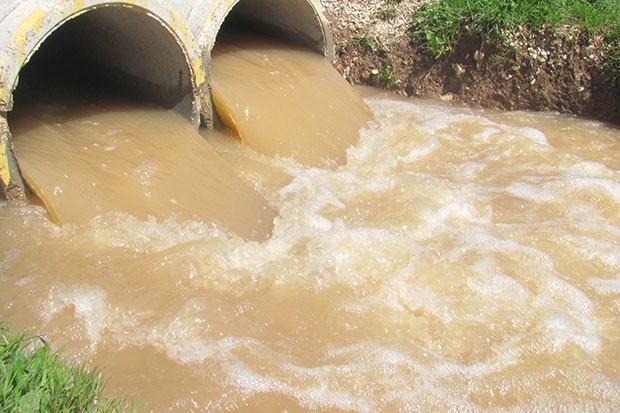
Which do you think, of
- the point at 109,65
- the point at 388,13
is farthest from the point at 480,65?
the point at 109,65

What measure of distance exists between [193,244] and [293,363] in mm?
1018

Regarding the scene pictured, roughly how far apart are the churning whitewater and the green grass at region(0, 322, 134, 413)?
0.22m

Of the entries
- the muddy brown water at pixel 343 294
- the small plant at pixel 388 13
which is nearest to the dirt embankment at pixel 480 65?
the small plant at pixel 388 13

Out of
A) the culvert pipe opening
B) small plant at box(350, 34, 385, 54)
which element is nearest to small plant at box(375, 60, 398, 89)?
small plant at box(350, 34, 385, 54)

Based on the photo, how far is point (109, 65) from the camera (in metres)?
5.10

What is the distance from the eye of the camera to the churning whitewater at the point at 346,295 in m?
2.89

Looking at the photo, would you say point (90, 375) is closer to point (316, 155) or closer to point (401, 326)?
point (401, 326)

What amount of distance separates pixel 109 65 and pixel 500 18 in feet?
11.2

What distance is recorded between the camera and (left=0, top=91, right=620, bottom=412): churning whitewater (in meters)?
2.89

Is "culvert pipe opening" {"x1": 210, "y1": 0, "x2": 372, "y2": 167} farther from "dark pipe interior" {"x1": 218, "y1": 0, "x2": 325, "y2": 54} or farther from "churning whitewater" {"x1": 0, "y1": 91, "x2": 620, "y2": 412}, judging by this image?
"churning whitewater" {"x1": 0, "y1": 91, "x2": 620, "y2": 412}

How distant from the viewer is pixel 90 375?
8.42ft

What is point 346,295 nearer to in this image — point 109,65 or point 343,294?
point 343,294

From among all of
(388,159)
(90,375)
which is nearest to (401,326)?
(90,375)

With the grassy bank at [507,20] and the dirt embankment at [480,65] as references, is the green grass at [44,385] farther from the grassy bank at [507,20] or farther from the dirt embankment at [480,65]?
the grassy bank at [507,20]
